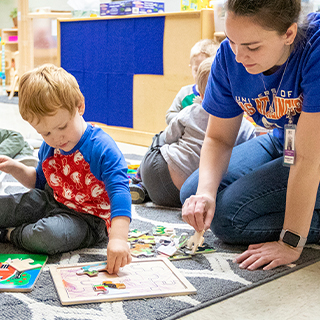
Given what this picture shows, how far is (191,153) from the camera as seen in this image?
1.51 metres

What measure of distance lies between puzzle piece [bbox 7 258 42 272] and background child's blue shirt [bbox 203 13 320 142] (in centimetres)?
61

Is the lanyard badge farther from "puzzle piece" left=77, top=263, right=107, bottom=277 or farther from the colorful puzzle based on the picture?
the colorful puzzle

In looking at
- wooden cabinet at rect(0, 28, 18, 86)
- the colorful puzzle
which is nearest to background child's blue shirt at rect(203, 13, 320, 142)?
the colorful puzzle

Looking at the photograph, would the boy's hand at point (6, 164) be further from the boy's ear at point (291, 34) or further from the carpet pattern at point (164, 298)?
the boy's ear at point (291, 34)

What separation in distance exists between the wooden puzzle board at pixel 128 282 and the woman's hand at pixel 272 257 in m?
0.20

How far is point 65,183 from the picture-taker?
3.88 feet

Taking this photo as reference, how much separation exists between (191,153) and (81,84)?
5.91 feet

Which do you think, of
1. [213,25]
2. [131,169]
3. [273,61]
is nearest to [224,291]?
[273,61]

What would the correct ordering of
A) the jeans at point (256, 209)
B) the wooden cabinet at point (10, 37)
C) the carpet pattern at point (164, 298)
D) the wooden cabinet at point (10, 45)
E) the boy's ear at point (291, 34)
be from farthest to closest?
the wooden cabinet at point (10, 37), the wooden cabinet at point (10, 45), the jeans at point (256, 209), the boy's ear at point (291, 34), the carpet pattern at point (164, 298)

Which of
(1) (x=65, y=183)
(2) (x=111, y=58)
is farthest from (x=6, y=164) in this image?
(2) (x=111, y=58)

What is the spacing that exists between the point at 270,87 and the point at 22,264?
742 millimetres

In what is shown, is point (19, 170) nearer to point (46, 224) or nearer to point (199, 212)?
point (46, 224)

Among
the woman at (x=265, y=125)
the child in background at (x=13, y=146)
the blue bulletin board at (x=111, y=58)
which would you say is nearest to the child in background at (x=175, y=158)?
the woman at (x=265, y=125)

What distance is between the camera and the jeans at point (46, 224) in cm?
110
